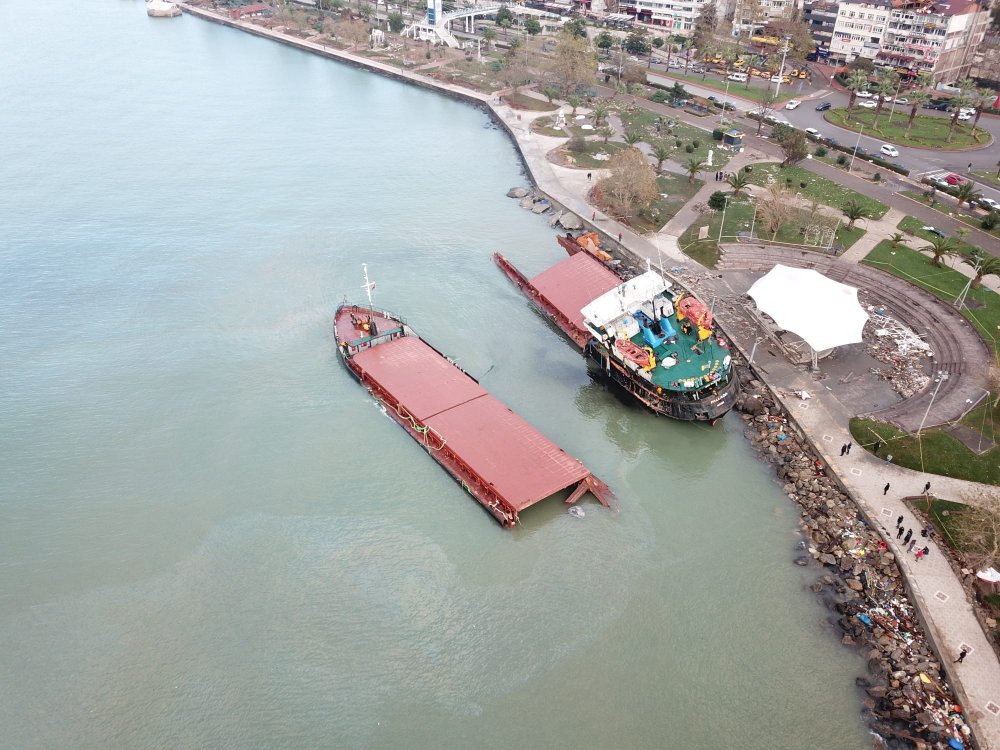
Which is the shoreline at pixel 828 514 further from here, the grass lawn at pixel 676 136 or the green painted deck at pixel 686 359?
the grass lawn at pixel 676 136

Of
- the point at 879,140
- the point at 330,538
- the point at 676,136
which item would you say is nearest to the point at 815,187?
the point at 879,140

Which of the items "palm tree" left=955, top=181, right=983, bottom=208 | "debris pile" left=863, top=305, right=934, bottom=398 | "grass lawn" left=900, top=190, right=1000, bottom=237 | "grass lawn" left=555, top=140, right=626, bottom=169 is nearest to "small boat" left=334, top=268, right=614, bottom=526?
"debris pile" left=863, top=305, right=934, bottom=398

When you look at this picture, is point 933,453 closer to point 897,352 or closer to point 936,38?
point 897,352

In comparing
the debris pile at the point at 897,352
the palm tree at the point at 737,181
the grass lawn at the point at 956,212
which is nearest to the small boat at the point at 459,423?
the debris pile at the point at 897,352

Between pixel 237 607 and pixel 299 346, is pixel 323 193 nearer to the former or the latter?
pixel 299 346

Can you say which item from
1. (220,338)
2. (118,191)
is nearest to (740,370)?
(220,338)

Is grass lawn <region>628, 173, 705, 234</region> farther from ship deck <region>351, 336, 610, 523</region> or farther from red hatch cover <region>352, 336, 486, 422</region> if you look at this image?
ship deck <region>351, 336, 610, 523</region>

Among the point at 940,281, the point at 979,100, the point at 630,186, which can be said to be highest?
the point at 979,100
